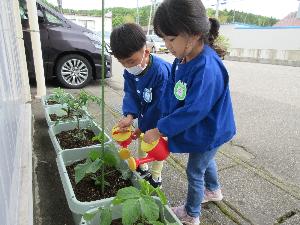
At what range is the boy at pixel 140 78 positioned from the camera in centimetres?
193

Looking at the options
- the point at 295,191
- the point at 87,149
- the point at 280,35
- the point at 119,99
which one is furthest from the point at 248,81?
the point at 280,35

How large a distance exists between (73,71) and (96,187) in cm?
408

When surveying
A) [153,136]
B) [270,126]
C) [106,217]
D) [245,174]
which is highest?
[153,136]

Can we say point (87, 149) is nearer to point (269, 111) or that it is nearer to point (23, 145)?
point (23, 145)

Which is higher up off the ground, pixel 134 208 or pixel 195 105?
pixel 195 105

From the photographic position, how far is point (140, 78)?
2.12 meters

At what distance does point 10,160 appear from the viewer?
166 centimetres

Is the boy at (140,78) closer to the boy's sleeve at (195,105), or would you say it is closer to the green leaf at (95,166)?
the green leaf at (95,166)

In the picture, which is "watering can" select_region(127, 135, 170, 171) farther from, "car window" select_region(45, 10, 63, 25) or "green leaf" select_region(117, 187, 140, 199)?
"car window" select_region(45, 10, 63, 25)

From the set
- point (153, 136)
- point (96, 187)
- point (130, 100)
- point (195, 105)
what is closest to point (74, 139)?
point (130, 100)

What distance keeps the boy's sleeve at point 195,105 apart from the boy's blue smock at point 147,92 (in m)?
0.61

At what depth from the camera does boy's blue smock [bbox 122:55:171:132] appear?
2111mm

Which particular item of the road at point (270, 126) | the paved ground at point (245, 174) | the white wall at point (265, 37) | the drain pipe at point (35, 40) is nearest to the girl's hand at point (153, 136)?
the paved ground at point (245, 174)

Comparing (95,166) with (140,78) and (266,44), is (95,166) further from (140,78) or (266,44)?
(266,44)
